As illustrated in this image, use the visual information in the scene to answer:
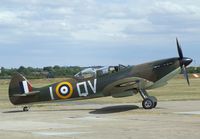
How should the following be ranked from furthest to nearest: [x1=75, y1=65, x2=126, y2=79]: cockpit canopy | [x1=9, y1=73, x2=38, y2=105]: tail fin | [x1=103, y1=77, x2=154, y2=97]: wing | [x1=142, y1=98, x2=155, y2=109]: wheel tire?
1. [x1=9, y1=73, x2=38, y2=105]: tail fin
2. [x1=75, y1=65, x2=126, y2=79]: cockpit canopy
3. [x1=103, y1=77, x2=154, y2=97]: wing
4. [x1=142, y1=98, x2=155, y2=109]: wheel tire

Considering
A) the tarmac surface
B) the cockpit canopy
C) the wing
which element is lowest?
the tarmac surface

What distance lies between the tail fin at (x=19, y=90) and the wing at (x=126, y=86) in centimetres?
379

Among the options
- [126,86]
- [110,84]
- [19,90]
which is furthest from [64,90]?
[126,86]

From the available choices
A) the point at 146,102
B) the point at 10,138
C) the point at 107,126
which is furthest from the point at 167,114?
the point at 10,138

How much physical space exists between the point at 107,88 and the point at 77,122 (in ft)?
18.1

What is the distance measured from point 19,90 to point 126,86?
5.40m

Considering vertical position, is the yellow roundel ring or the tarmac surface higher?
the yellow roundel ring

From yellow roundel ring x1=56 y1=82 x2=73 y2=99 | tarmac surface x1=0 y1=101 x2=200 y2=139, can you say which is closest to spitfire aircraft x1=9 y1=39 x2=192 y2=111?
yellow roundel ring x1=56 y1=82 x2=73 y2=99

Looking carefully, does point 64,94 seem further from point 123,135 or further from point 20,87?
point 123,135

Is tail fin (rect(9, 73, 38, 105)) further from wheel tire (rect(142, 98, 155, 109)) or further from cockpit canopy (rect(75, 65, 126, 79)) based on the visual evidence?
wheel tire (rect(142, 98, 155, 109))

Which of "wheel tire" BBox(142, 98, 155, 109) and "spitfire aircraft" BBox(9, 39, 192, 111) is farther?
"spitfire aircraft" BBox(9, 39, 192, 111)

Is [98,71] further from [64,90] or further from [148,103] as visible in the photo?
[148,103]

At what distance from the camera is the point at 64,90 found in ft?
75.0

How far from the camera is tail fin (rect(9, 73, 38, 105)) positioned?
23.5m
